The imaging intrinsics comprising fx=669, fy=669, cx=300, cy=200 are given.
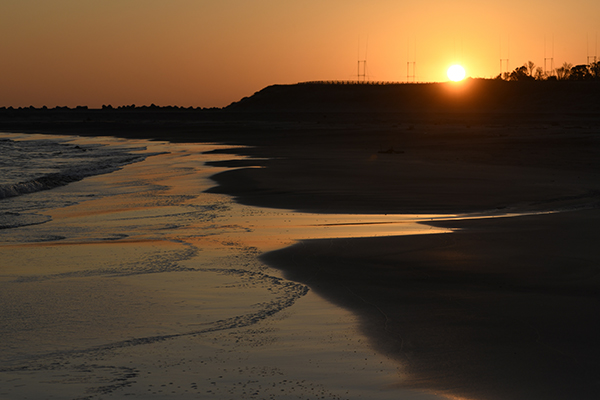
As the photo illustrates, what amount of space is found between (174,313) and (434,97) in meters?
141

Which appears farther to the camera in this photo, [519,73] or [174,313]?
[519,73]

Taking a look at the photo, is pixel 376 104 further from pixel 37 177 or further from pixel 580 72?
pixel 37 177

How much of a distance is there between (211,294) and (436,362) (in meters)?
2.82

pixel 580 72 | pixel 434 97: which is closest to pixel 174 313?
pixel 434 97

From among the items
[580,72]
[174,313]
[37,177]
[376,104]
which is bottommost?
[174,313]

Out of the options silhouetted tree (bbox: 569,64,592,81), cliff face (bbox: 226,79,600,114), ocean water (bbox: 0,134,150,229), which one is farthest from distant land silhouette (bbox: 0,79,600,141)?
ocean water (bbox: 0,134,150,229)

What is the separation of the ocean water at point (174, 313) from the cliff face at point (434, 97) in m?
105

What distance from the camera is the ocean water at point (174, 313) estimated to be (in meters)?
4.57

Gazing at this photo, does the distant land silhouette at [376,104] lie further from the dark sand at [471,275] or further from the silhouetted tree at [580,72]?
the dark sand at [471,275]

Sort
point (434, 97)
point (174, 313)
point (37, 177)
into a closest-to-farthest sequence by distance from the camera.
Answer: point (174, 313) < point (37, 177) < point (434, 97)

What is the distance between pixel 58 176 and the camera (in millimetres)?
21906

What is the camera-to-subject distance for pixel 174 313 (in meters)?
6.25

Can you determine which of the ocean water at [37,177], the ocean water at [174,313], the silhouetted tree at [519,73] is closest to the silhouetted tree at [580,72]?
the silhouetted tree at [519,73]

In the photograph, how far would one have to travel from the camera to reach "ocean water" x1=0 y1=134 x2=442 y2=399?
4566 millimetres
